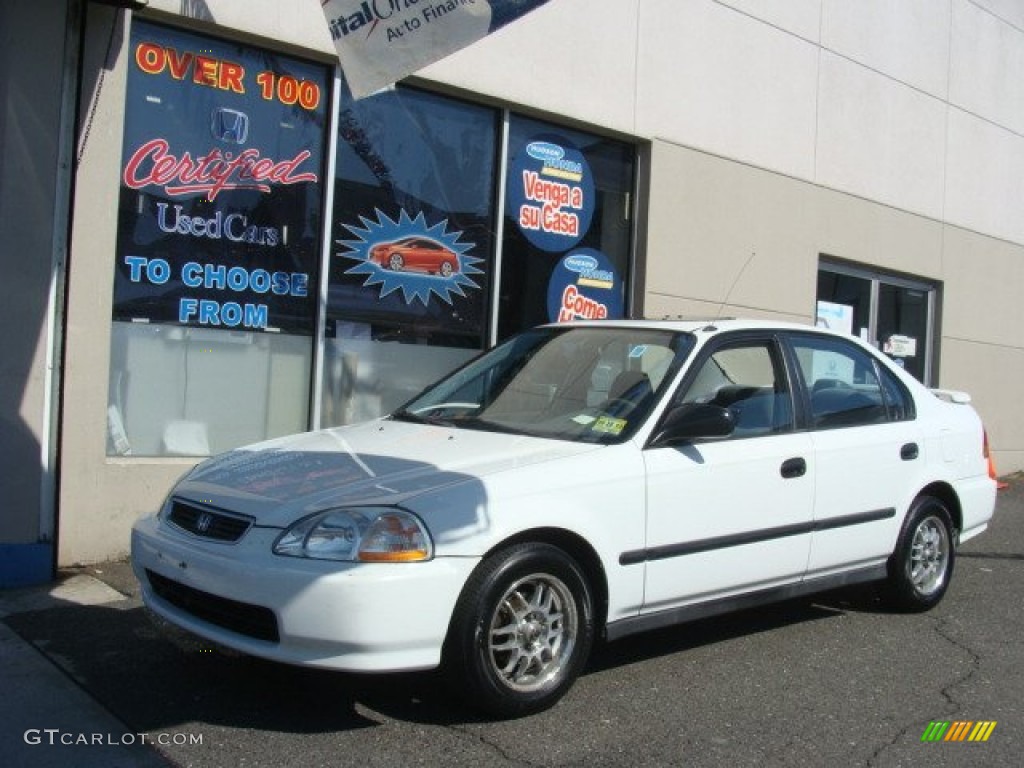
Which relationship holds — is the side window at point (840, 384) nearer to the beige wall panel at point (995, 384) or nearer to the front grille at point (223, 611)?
the front grille at point (223, 611)

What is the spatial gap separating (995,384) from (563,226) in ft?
25.3

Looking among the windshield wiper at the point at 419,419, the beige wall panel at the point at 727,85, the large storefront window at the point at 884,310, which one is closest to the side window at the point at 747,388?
the windshield wiper at the point at 419,419

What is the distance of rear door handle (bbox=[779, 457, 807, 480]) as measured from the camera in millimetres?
5070

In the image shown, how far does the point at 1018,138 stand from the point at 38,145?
13.0 m

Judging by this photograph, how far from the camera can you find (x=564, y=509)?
4.16 metres

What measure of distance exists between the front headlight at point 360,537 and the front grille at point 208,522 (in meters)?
0.26

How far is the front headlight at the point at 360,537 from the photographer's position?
378 cm

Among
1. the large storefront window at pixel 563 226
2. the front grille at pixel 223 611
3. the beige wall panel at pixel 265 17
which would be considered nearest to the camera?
the front grille at pixel 223 611

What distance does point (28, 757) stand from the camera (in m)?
3.74

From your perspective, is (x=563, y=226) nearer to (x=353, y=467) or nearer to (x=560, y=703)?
(x=353, y=467)

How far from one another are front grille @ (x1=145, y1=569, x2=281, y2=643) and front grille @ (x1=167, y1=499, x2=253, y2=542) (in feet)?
0.71

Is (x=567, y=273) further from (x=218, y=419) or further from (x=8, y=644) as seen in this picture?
(x=8, y=644)

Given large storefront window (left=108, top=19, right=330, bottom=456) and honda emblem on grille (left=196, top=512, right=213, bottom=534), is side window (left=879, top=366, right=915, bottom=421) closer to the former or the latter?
honda emblem on grille (left=196, top=512, right=213, bottom=534)

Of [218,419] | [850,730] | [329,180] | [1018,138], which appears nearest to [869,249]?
[1018,138]
